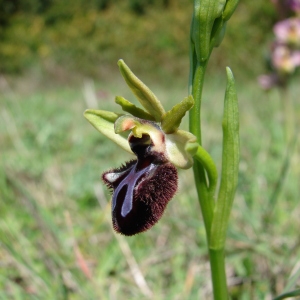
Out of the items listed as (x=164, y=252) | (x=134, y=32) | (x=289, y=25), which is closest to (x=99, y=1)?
(x=134, y=32)

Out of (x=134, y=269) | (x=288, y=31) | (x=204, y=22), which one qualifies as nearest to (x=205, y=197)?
(x=204, y=22)

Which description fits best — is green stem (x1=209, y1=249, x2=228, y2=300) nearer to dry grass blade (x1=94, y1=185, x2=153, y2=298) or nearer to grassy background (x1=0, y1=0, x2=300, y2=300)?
grassy background (x1=0, y1=0, x2=300, y2=300)

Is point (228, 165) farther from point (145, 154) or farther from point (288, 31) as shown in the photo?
point (288, 31)

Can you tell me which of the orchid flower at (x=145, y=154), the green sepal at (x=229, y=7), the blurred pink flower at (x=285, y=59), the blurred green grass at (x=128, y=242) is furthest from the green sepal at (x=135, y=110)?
the blurred pink flower at (x=285, y=59)

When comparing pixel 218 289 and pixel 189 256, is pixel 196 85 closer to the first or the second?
pixel 218 289

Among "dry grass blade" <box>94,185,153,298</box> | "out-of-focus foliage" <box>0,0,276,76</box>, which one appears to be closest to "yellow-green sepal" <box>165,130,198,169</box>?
"dry grass blade" <box>94,185,153,298</box>

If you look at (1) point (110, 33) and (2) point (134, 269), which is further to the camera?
(1) point (110, 33)

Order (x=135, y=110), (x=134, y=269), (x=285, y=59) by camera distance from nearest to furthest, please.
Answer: (x=135, y=110), (x=134, y=269), (x=285, y=59)
